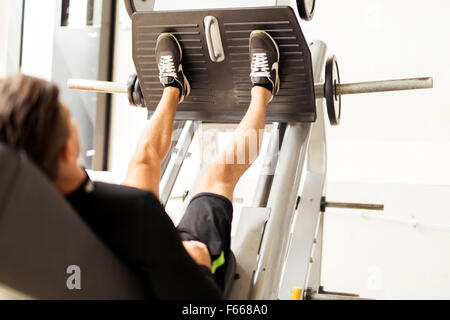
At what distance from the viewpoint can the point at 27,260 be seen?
0.76 m

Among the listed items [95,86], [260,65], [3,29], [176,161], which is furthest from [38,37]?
[260,65]

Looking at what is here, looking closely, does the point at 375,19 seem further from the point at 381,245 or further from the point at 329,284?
the point at 329,284

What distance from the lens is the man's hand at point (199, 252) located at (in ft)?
3.74

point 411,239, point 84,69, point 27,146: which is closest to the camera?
point 27,146

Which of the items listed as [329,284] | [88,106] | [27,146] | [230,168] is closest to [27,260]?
[27,146]

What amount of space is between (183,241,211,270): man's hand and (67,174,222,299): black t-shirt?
0.22m

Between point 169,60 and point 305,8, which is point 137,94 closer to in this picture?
point 169,60

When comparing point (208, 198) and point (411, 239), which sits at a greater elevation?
point (411, 239)

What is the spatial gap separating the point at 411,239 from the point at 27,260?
2.47 meters

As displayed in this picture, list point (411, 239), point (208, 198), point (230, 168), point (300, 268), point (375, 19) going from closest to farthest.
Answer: point (208, 198) → point (230, 168) → point (300, 268) → point (411, 239) → point (375, 19)

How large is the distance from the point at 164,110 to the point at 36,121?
38.6 inches

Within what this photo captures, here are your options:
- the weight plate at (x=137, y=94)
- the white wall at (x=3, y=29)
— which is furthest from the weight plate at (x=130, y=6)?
the white wall at (x=3, y=29)

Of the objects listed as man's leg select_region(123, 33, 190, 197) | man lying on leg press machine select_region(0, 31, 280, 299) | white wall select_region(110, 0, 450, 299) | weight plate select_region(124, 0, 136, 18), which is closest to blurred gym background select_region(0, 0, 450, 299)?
white wall select_region(110, 0, 450, 299)
